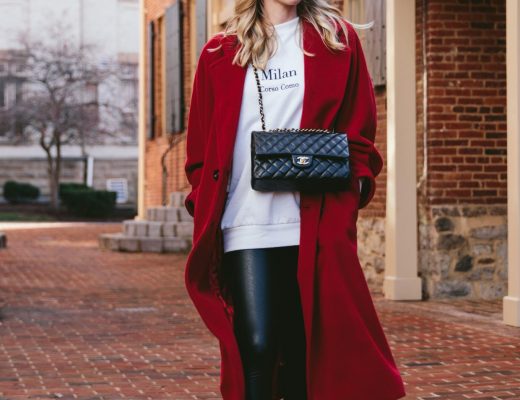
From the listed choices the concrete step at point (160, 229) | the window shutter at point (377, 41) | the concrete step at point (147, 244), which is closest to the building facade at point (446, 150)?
the window shutter at point (377, 41)

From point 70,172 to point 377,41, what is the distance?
29249 mm

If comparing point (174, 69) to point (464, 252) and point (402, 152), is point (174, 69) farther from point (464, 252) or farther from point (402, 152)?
point (464, 252)

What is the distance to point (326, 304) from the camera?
3.45 meters

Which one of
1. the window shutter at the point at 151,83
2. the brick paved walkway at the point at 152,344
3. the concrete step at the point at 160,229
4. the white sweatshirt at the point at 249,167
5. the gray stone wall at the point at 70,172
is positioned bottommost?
the brick paved walkway at the point at 152,344

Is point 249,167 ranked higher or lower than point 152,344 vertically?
higher

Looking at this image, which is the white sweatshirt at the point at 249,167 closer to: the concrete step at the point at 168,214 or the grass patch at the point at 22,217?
the concrete step at the point at 168,214

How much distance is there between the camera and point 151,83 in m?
22.8

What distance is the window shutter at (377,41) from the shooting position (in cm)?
1110

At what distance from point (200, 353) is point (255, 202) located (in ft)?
13.1

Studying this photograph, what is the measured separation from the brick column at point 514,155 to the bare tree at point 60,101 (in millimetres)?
28930

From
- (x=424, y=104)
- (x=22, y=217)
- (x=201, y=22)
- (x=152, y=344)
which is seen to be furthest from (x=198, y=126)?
(x=22, y=217)

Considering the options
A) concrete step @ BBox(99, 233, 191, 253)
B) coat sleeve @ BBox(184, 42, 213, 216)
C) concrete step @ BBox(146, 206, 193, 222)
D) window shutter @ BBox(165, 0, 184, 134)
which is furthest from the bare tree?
coat sleeve @ BBox(184, 42, 213, 216)

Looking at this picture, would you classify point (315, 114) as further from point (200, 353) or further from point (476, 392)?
point (200, 353)

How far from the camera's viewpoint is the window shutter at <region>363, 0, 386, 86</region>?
11102 millimetres
